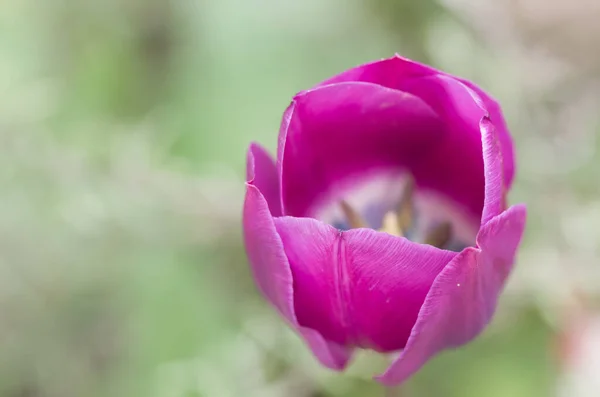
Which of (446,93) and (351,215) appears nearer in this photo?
(446,93)

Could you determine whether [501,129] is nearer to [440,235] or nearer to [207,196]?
[440,235]

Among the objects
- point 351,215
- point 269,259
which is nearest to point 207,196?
point 351,215

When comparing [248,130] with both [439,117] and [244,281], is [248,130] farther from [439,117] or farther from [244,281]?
[439,117]

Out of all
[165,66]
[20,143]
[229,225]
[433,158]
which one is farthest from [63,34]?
[433,158]

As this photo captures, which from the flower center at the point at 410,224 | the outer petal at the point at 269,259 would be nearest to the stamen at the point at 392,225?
the flower center at the point at 410,224

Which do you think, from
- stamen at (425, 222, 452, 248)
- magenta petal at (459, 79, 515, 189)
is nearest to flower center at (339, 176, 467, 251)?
stamen at (425, 222, 452, 248)

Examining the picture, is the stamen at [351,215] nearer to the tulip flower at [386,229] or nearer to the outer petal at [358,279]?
the tulip flower at [386,229]

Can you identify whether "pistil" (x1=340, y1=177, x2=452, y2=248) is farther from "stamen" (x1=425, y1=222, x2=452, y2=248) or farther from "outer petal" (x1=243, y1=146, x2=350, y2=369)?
"outer petal" (x1=243, y1=146, x2=350, y2=369)
